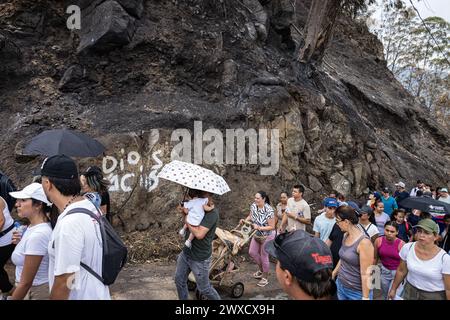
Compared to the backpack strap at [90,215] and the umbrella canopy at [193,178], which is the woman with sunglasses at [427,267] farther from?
the backpack strap at [90,215]

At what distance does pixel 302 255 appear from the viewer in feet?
7.32

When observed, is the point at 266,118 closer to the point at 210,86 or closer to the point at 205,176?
the point at 210,86

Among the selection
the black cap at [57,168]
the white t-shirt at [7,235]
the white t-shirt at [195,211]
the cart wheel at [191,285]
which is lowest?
the cart wheel at [191,285]

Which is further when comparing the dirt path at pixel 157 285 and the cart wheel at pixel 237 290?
the cart wheel at pixel 237 290

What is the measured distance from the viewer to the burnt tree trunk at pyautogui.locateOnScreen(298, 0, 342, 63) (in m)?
12.1

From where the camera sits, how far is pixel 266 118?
10180mm

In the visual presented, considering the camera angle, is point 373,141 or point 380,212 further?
point 373,141

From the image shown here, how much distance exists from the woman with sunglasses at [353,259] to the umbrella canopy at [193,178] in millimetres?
1465

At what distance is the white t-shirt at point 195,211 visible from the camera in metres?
4.42

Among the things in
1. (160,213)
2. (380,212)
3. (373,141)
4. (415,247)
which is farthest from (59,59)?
(373,141)

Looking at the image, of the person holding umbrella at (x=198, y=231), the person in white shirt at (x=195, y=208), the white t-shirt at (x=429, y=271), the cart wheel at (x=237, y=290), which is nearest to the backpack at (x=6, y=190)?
the person holding umbrella at (x=198, y=231)

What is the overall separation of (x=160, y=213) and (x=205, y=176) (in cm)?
397

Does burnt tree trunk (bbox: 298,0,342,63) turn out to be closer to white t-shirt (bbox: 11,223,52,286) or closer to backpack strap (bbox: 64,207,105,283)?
white t-shirt (bbox: 11,223,52,286)

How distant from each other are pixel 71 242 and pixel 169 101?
7546 millimetres
